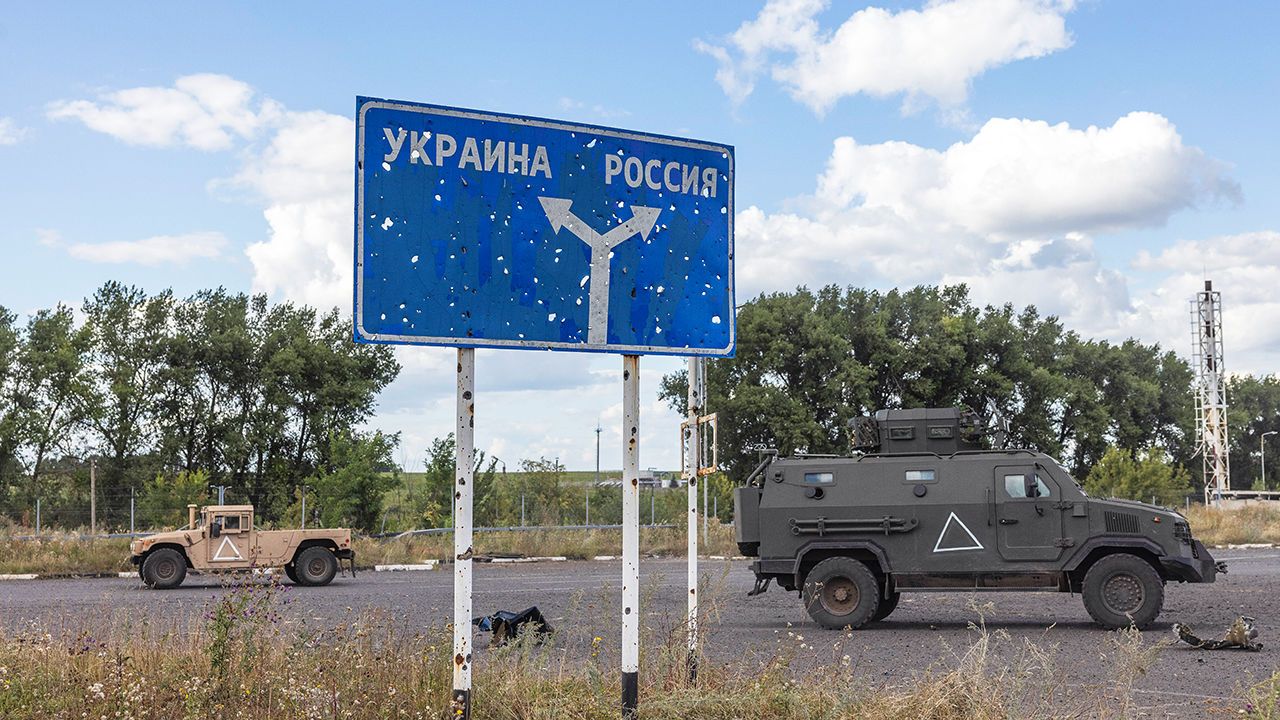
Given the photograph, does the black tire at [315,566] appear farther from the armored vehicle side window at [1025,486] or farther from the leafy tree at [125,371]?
the leafy tree at [125,371]

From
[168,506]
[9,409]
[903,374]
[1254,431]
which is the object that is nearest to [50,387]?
[9,409]

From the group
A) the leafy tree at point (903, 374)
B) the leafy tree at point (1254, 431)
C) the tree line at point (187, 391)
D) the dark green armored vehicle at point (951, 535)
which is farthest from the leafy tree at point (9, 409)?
the leafy tree at point (1254, 431)

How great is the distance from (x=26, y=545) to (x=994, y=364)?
48795mm

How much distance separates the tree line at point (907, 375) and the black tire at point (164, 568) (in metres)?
35.4

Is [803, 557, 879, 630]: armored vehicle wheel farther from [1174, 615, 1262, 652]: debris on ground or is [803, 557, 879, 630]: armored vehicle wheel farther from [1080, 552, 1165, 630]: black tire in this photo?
[1174, 615, 1262, 652]: debris on ground

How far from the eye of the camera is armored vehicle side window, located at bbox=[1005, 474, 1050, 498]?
50.2 ft

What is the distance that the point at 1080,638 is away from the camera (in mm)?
13789

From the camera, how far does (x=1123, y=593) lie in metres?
14.8

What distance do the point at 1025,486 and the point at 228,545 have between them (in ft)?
50.5

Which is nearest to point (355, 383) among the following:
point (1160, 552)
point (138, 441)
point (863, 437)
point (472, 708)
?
point (138, 441)

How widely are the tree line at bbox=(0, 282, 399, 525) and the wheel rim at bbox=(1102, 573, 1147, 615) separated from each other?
138ft

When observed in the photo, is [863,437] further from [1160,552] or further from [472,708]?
[472,708]

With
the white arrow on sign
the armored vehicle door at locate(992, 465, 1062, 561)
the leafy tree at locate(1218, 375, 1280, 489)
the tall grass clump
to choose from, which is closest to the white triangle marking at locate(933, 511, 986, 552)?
the armored vehicle door at locate(992, 465, 1062, 561)

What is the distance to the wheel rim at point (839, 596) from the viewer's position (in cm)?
1555
